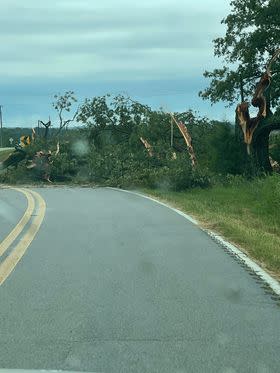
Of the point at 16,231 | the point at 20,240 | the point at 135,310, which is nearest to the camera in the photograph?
the point at 135,310

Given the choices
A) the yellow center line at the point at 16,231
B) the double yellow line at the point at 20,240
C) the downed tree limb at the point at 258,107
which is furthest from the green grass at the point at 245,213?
the yellow center line at the point at 16,231

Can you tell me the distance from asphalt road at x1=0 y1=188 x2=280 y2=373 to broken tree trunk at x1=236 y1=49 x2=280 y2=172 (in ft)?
55.6

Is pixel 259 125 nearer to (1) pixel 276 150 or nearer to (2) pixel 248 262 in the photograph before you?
(1) pixel 276 150

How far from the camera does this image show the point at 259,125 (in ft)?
97.9

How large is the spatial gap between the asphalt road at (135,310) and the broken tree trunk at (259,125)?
1694 centimetres

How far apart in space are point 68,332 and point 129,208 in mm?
13585

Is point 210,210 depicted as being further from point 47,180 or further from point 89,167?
point 47,180

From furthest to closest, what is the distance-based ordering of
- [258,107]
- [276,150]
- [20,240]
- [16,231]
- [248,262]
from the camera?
1. [276,150]
2. [258,107]
3. [16,231]
4. [20,240]
5. [248,262]

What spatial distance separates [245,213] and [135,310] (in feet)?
39.5

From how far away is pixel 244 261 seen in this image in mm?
10148

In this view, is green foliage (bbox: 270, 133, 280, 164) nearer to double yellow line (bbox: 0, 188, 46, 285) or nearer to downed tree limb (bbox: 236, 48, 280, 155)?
downed tree limb (bbox: 236, 48, 280, 155)

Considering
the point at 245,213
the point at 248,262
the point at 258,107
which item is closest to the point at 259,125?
the point at 258,107

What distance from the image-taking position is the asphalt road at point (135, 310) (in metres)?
5.28

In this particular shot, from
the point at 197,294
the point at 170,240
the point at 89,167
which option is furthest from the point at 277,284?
the point at 89,167
